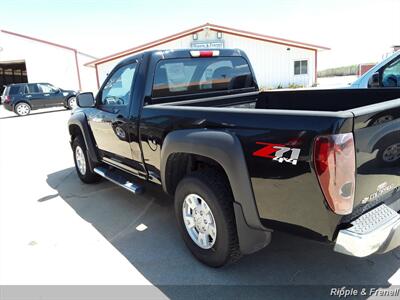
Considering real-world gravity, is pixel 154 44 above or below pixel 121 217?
above

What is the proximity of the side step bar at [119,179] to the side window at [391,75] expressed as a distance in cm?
470

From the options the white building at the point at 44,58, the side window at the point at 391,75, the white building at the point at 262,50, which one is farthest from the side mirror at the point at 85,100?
the white building at the point at 44,58

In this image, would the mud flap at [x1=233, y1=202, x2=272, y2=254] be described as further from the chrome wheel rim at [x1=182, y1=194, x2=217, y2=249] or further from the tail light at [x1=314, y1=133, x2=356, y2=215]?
the tail light at [x1=314, y1=133, x2=356, y2=215]

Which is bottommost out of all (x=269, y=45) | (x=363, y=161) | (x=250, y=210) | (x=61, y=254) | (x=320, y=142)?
(x=61, y=254)

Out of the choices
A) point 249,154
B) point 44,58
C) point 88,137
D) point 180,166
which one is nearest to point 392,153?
point 249,154

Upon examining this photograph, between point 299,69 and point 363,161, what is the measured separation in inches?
973

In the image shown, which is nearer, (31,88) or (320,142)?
(320,142)

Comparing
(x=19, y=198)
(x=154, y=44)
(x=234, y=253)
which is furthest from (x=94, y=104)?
(x=154, y=44)

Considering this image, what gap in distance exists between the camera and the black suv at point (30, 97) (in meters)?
18.5

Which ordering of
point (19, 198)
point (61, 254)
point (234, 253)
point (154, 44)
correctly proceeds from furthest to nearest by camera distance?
point (154, 44) < point (19, 198) < point (61, 254) < point (234, 253)

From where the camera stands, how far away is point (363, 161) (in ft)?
6.79

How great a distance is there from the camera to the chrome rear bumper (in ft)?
6.53

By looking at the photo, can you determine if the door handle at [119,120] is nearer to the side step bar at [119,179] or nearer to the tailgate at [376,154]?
the side step bar at [119,179]

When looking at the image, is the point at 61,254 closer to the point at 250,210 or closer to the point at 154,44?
the point at 250,210
